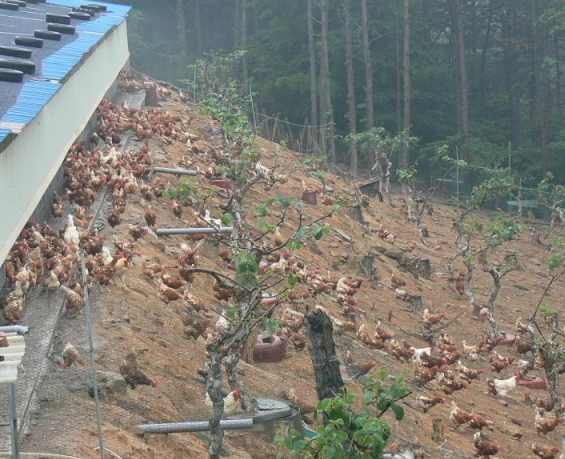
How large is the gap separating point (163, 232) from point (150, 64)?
111 feet

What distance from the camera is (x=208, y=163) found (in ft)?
69.7

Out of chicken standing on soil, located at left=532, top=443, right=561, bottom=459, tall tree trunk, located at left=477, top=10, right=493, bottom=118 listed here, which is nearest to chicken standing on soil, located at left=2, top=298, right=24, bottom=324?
chicken standing on soil, located at left=532, top=443, right=561, bottom=459

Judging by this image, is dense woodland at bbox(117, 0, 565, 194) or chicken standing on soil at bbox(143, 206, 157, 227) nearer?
chicken standing on soil at bbox(143, 206, 157, 227)

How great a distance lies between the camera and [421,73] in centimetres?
4075

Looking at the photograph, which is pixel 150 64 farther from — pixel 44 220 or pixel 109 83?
pixel 44 220

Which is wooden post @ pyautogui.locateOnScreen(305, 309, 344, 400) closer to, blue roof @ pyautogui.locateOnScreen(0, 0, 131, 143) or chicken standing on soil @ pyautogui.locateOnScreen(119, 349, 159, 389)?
chicken standing on soil @ pyautogui.locateOnScreen(119, 349, 159, 389)

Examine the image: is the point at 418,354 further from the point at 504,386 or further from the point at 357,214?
the point at 357,214

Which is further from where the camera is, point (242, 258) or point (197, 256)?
point (197, 256)

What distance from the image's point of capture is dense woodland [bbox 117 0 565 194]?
37.0 meters

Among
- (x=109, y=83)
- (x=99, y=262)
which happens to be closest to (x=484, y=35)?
(x=109, y=83)

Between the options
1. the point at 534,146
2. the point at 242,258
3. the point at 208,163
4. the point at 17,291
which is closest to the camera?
the point at 242,258

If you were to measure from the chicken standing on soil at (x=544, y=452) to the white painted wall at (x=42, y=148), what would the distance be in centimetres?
583

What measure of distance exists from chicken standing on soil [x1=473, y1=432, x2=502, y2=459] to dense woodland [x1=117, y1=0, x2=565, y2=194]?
24302 mm

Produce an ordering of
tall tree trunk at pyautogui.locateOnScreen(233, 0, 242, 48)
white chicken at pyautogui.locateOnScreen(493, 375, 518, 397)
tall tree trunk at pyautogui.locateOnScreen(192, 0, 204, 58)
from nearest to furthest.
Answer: white chicken at pyautogui.locateOnScreen(493, 375, 518, 397) < tall tree trunk at pyautogui.locateOnScreen(233, 0, 242, 48) < tall tree trunk at pyautogui.locateOnScreen(192, 0, 204, 58)
